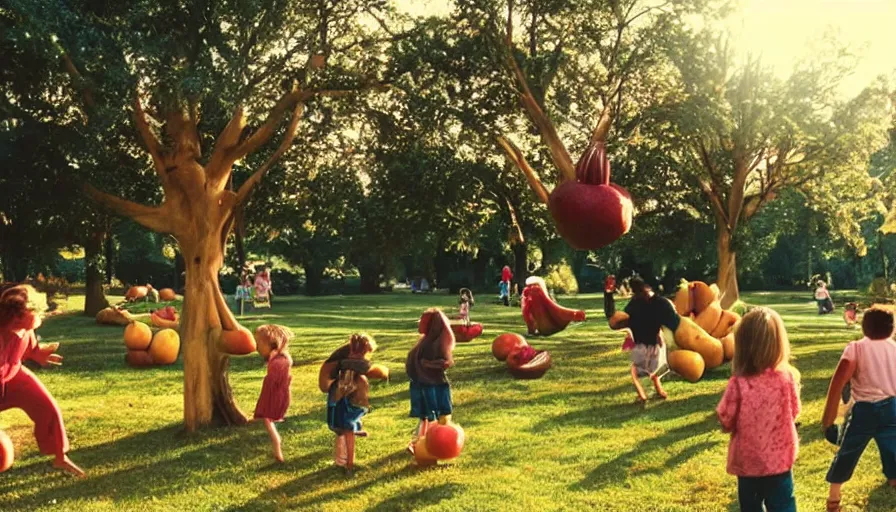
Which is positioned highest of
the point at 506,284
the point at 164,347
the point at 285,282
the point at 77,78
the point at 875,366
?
the point at 77,78

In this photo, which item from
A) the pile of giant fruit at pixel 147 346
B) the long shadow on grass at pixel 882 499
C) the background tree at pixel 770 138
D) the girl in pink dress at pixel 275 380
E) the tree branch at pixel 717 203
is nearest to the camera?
the long shadow on grass at pixel 882 499

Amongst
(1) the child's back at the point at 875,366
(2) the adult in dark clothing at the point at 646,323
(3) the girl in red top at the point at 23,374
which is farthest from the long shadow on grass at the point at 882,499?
(3) the girl in red top at the point at 23,374

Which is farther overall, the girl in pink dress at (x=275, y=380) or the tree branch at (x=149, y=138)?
the tree branch at (x=149, y=138)

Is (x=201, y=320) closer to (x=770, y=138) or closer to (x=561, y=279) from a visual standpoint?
(x=770, y=138)

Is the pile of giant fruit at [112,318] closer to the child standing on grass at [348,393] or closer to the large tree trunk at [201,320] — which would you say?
the large tree trunk at [201,320]

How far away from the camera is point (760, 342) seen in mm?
5465

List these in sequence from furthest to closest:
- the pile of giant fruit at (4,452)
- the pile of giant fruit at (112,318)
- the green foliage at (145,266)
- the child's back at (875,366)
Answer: the green foliage at (145,266), the pile of giant fruit at (112,318), the child's back at (875,366), the pile of giant fruit at (4,452)

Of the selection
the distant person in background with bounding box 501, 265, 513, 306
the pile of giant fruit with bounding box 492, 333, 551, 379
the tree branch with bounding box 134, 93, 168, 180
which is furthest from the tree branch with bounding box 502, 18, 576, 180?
the distant person in background with bounding box 501, 265, 513, 306

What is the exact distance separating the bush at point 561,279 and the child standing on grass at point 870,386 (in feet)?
147

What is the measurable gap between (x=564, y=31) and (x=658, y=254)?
131 ft

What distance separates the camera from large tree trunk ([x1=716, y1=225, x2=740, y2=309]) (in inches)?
1019

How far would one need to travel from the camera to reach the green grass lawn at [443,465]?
8406mm

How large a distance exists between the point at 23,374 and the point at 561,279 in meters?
49.6

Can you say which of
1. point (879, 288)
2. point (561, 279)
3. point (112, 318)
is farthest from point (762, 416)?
point (561, 279)
